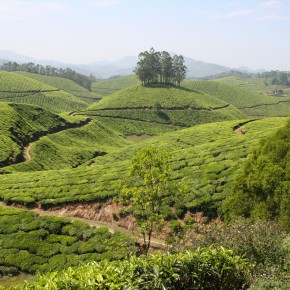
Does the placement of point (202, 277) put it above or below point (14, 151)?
above

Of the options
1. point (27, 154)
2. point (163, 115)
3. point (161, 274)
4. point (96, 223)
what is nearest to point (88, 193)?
point (96, 223)

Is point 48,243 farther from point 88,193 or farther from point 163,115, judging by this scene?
point 163,115

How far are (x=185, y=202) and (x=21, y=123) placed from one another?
205ft

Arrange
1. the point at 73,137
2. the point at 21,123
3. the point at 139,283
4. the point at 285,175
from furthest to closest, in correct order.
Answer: the point at 73,137
the point at 21,123
the point at 285,175
the point at 139,283

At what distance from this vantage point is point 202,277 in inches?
495

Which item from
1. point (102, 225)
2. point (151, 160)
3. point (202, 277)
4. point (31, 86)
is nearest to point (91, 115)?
point (31, 86)

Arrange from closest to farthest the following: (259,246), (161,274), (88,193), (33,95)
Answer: (161,274)
(259,246)
(88,193)
(33,95)

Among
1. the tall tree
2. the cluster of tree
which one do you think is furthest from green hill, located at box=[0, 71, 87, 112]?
the tall tree

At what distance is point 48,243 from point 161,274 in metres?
22.2

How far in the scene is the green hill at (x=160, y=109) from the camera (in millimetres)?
133500

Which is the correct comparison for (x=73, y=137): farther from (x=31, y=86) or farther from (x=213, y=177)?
(x=31, y=86)

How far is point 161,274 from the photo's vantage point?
11.6 meters

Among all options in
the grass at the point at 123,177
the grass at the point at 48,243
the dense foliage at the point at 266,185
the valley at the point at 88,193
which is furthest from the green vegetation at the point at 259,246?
the grass at the point at 123,177

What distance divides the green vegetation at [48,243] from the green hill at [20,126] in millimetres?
30345
